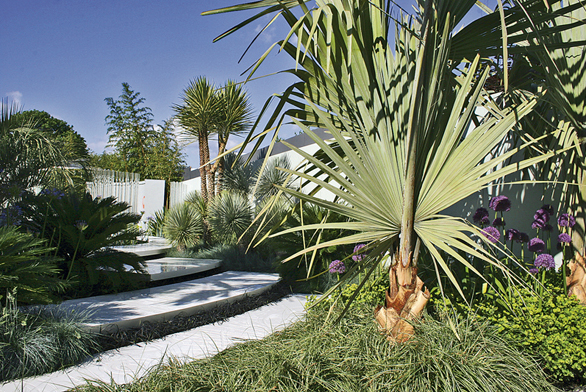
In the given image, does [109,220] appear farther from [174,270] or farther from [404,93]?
[404,93]

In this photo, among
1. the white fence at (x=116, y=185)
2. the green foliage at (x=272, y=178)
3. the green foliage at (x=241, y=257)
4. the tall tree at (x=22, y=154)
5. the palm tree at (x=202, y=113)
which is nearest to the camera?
the tall tree at (x=22, y=154)

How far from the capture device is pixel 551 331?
2492mm

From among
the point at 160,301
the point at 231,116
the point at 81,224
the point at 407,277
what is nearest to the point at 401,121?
the point at 407,277

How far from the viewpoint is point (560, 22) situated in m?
2.95

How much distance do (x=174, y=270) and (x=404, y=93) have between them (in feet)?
15.9

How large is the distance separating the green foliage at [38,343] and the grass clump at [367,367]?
81 cm

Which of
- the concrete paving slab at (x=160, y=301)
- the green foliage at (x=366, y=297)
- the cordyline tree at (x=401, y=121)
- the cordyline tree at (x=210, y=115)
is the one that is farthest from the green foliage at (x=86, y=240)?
the cordyline tree at (x=210, y=115)

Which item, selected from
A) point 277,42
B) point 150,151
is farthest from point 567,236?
point 150,151

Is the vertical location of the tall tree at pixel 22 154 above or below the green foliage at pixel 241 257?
above

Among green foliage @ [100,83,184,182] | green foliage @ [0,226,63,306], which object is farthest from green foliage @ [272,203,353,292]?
green foliage @ [100,83,184,182]

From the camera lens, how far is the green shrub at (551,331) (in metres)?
2.37

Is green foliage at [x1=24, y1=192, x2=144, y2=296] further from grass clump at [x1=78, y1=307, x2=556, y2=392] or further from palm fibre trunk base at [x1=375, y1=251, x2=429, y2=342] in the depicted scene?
palm fibre trunk base at [x1=375, y1=251, x2=429, y2=342]

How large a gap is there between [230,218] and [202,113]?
346 cm

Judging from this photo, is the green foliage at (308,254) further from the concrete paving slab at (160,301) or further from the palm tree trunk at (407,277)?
the palm tree trunk at (407,277)
